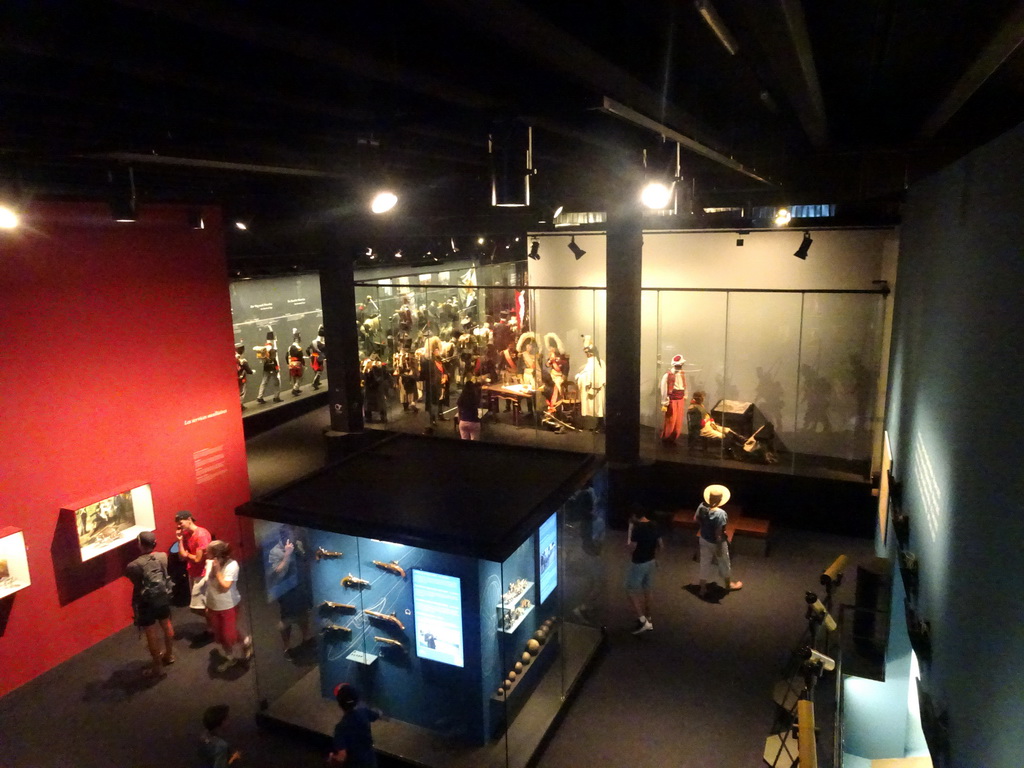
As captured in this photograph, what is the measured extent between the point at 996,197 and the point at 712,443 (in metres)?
7.01

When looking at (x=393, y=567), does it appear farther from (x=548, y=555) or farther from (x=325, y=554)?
(x=548, y=555)

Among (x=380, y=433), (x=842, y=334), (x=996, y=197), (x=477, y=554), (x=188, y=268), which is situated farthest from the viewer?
(x=380, y=433)

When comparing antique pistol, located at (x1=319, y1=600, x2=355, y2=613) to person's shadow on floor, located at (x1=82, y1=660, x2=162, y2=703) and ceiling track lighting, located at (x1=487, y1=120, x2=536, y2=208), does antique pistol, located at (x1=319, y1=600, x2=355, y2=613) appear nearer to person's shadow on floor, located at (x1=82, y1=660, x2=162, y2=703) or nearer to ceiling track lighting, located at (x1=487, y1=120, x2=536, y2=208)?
person's shadow on floor, located at (x1=82, y1=660, x2=162, y2=703)

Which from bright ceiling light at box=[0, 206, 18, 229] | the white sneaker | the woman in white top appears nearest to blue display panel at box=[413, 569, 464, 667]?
the woman in white top

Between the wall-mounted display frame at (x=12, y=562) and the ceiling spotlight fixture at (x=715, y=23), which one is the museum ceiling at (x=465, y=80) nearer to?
the ceiling spotlight fixture at (x=715, y=23)

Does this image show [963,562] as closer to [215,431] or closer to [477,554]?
[477,554]

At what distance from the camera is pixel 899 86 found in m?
4.57

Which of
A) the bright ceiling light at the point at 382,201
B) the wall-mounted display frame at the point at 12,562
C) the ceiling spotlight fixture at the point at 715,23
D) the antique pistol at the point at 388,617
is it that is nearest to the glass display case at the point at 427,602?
the antique pistol at the point at 388,617

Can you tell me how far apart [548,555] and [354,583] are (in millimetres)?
1541

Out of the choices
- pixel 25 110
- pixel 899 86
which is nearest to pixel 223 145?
pixel 25 110

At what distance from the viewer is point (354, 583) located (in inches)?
205

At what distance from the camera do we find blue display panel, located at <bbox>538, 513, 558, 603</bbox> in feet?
18.5

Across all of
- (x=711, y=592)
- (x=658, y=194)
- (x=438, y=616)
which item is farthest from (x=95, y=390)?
(x=711, y=592)

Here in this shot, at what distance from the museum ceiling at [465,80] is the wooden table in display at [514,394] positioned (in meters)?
5.10
